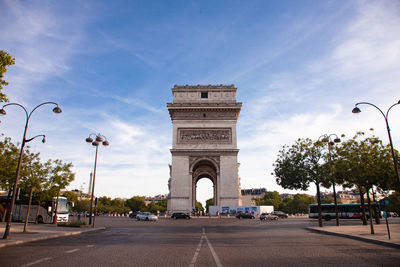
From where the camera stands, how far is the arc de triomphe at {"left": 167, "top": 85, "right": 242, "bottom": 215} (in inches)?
1794

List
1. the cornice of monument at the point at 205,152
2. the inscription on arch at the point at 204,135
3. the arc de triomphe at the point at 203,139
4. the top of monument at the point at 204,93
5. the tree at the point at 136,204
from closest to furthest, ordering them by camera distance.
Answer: the arc de triomphe at the point at 203,139, the cornice of monument at the point at 205,152, the inscription on arch at the point at 204,135, the top of monument at the point at 204,93, the tree at the point at 136,204

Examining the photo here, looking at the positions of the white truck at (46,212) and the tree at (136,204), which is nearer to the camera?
the white truck at (46,212)

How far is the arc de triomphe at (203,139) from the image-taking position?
45562 millimetres

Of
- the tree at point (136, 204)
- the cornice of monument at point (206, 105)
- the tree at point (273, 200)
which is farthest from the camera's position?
the tree at point (136, 204)

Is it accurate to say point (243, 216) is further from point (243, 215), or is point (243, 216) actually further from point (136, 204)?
point (136, 204)

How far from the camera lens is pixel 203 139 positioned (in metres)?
48.2

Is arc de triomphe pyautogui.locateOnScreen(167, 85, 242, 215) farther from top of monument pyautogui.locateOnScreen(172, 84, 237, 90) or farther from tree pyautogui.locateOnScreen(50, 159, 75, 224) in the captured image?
tree pyautogui.locateOnScreen(50, 159, 75, 224)

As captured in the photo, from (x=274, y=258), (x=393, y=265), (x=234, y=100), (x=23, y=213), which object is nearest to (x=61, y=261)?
(x=274, y=258)

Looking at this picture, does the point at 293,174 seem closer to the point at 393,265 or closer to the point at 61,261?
the point at 393,265

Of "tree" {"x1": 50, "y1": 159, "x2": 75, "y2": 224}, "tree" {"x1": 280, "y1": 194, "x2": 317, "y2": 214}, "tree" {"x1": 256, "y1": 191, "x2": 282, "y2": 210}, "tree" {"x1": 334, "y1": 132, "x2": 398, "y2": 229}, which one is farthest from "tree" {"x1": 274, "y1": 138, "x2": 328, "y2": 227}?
"tree" {"x1": 256, "y1": 191, "x2": 282, "y2": 210}

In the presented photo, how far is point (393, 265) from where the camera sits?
7395mm

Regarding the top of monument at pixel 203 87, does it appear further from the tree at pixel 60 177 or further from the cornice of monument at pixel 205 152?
the tree at pixel 60 177

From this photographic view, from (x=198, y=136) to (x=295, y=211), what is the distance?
80.3 metres

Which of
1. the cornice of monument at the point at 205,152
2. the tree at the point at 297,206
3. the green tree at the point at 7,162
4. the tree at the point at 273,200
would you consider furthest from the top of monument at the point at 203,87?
the tree at the point at 273,200
